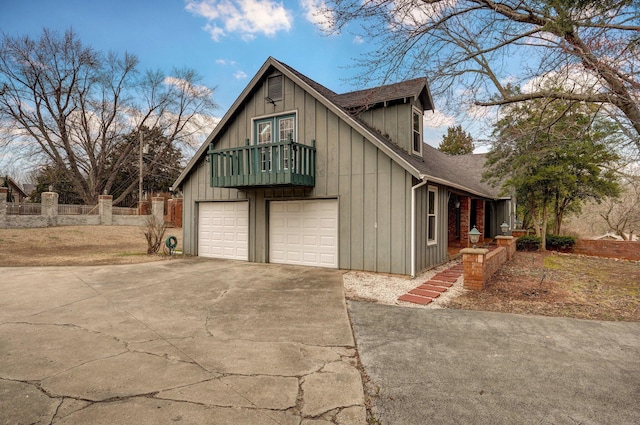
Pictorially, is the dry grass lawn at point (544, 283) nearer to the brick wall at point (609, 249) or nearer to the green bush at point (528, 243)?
the green bush at point (528, 243)

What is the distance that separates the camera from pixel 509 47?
690 centimetres

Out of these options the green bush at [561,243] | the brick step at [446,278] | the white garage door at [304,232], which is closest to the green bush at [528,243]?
the green bush at [561,243]

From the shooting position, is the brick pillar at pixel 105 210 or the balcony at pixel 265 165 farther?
the brick pillar at pixel 105 210

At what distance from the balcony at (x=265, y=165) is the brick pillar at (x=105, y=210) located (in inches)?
603

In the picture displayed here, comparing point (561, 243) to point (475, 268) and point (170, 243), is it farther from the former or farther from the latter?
point (170, 243)

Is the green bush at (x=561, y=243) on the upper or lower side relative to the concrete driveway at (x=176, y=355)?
upper

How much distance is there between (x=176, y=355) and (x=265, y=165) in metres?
6.31

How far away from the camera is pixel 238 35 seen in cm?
1270

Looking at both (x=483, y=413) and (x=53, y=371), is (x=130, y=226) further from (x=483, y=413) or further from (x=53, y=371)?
(x=483, y=413)

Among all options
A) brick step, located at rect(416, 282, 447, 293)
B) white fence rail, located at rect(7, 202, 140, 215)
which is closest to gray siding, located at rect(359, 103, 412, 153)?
brick step, located at rect(416, 282, 447, 293)

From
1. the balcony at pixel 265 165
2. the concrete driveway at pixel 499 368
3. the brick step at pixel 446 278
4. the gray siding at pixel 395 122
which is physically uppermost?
the gray siding at pixel 395 122

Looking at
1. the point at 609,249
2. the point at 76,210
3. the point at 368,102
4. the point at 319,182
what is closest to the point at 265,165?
the point at 319,182

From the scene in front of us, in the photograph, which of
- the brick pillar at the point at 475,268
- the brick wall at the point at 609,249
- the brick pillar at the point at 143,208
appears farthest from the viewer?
the brick pillar at the point at 143,208

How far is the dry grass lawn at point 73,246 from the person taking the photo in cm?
1072
